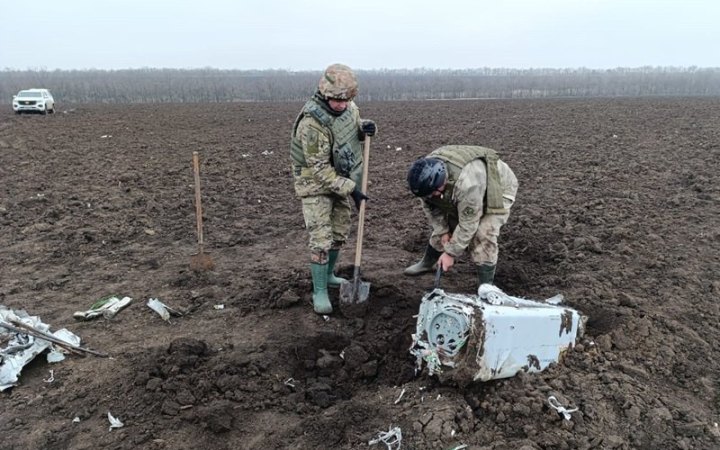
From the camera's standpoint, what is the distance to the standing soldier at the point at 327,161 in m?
4.18

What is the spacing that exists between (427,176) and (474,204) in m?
0.51

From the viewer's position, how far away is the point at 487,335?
10.3 feet

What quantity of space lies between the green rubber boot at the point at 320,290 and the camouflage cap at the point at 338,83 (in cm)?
150

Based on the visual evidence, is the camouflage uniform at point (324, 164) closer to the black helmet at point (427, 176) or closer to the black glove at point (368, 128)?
the black glove at point (368, 128)

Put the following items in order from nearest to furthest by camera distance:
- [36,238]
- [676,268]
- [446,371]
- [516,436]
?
[516,436] → [446,371] → [676,268] → [36,238]

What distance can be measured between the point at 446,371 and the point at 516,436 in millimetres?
553

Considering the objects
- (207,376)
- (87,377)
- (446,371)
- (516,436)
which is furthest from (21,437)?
(516,436)

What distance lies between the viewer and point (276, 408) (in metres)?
3.39

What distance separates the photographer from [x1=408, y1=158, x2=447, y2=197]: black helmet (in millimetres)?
3736

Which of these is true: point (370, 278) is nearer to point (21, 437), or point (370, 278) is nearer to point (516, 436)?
point (516, 436)

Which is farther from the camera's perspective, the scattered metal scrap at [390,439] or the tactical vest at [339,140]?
the tactical vest at [339,140]

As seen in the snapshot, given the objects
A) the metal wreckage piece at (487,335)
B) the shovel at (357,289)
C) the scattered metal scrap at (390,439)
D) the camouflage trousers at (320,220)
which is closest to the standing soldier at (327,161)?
the camouflage trousers at (320,220)

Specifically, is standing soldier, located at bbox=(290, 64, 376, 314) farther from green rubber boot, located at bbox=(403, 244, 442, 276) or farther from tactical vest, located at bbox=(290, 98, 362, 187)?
green rubber boot, located at bbox=(403, 244, 442, 276)

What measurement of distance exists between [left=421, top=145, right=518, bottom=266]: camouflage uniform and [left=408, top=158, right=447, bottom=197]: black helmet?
0.21 m
